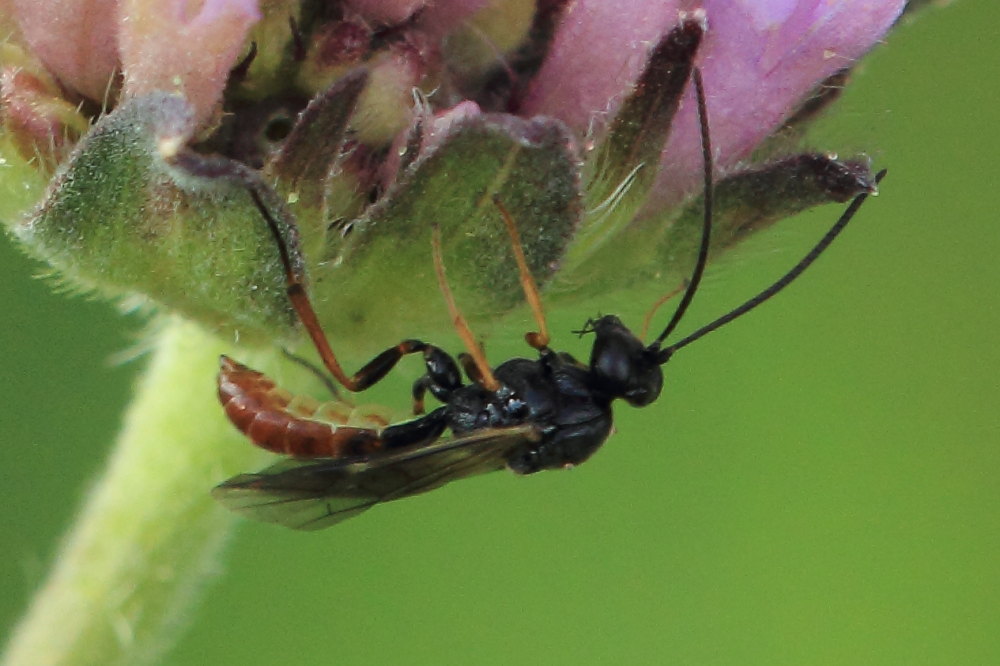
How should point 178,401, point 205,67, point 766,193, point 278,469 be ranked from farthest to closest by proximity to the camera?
1. point 178,401
2. point 278,469
3. point 766,193
4. point 205,67

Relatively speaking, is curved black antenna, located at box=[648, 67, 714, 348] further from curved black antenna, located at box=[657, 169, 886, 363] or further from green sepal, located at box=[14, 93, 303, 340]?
green sepal, located at box=[14, 93, 303, 340]

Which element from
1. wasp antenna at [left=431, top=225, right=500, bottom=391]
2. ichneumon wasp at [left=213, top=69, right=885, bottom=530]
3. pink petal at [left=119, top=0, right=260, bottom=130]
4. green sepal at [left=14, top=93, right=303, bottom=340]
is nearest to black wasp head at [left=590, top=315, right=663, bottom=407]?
ichneumon wasp at [left=213, top=69, right=885, bottom=530]

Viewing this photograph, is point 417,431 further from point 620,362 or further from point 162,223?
point 162,223

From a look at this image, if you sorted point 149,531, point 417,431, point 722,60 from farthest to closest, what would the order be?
point 149,531 → point 417,431 → point 722,60

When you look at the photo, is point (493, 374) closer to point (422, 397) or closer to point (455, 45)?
point (422, 397)

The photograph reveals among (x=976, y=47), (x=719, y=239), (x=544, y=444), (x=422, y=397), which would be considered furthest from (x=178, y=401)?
(x=976, y=47)

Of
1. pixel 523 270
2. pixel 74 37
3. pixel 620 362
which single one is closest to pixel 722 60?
pixel 523 270
